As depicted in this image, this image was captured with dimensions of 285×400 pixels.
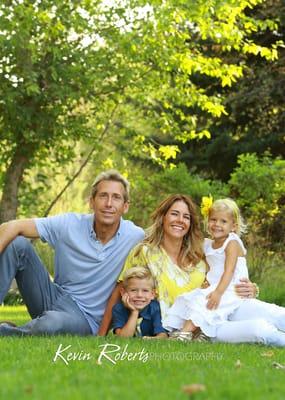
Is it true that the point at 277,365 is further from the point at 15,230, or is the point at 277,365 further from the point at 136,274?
the point at 15,230

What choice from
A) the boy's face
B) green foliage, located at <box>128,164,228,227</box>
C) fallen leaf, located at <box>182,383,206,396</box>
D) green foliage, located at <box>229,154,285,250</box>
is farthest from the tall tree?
fallen leaf, located at <box>182,383,206,396</box>

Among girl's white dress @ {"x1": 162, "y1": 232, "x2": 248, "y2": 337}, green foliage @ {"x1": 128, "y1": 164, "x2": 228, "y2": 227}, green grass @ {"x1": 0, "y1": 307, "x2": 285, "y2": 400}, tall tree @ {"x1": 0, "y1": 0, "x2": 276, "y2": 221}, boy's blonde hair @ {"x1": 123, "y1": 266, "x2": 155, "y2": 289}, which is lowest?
green grass @ {"x1": 0, "y1": 307, "x2": 285, "y2": 400}

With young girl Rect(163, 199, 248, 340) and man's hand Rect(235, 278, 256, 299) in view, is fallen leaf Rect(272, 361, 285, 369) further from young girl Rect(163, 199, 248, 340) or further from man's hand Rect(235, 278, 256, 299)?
man's hand Rect(235, 278, 256, 299)

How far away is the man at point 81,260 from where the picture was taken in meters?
6.73

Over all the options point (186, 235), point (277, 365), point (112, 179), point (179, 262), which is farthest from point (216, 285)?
point (277, 365)

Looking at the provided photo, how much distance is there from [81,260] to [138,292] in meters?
0.53

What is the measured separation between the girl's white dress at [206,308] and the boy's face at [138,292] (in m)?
0.21

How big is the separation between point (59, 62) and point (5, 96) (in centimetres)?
115

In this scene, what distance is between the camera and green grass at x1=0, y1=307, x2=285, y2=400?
154 inches

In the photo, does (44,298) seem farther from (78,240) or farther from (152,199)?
(152,199)

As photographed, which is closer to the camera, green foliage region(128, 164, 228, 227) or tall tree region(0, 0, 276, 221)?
tall tree region(0, 0, 276, 221)

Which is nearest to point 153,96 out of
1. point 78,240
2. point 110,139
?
point 110,139

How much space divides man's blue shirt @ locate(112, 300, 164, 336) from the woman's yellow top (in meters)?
0.09

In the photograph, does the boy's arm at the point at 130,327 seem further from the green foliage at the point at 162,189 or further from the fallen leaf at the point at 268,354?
the green foliage at the point at 162,189
